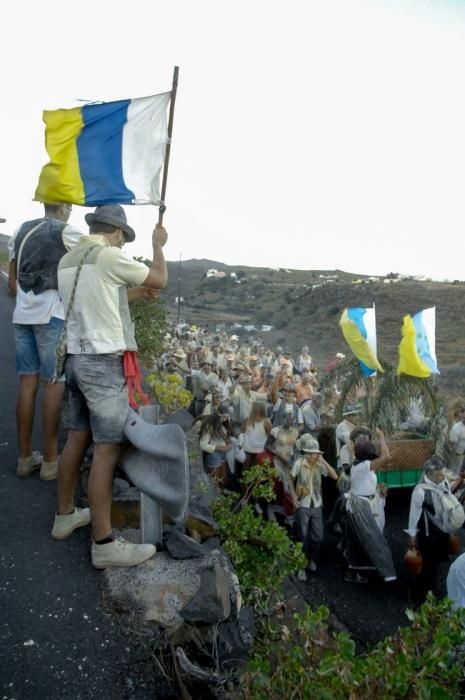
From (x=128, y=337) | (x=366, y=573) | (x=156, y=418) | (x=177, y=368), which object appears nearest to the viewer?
(x=128, y=337)

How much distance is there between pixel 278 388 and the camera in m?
10.8

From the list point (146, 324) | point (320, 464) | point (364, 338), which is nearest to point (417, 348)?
point (364, 338)

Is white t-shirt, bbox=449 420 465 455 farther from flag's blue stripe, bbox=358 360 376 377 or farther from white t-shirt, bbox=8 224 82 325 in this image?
white t-shirt, bbox=8 224 82 325

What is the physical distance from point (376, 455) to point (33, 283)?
4599 millimetres

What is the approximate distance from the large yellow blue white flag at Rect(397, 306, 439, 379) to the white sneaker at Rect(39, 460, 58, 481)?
20.3 feet

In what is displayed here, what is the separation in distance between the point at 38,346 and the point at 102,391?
1.13 metres

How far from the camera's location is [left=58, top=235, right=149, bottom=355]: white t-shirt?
2.73m

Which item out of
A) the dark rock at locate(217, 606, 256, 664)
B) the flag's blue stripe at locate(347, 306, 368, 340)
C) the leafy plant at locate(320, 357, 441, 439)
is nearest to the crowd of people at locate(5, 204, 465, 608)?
the dark rock at locate(217, 606, 256, 664)

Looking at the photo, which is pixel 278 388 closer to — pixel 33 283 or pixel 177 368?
pixel 177 368

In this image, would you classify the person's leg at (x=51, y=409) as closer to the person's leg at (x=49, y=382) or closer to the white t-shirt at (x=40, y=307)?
the person's leg at (x=49, y=382)

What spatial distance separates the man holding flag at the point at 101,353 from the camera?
8.99ft

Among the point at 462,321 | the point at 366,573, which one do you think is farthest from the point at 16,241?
the point at 462,321

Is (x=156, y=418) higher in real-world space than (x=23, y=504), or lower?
higher

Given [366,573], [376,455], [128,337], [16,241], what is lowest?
[366,573]
